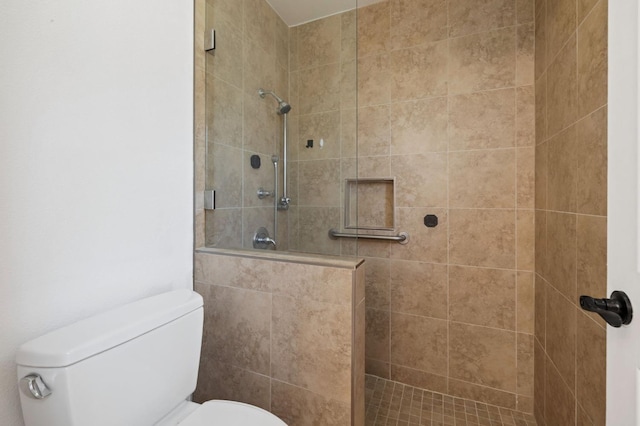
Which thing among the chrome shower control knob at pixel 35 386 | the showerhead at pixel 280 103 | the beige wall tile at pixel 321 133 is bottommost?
the chrome shower control knob at pixel 35 386

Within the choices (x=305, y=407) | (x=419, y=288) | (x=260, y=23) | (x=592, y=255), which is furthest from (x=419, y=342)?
(x=260, y=23)

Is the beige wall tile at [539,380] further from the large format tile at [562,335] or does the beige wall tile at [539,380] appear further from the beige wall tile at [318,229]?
the beige wall tile at [318,229]

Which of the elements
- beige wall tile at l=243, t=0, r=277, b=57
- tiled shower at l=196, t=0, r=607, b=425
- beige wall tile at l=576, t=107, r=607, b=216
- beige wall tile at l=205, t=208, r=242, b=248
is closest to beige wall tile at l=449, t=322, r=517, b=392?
tiled shower at l=196, t=0, r=607, b=425

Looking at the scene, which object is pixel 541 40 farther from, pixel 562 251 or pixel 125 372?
pixel 125 372

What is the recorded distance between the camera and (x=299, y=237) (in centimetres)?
129

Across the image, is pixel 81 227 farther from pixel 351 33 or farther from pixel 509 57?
pixel 509 57

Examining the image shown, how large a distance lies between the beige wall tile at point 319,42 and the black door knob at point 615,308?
1.33 metres

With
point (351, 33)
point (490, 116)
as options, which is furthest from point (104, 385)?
point (490, 116)

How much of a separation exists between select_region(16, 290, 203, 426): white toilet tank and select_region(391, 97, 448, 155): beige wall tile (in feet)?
4.77

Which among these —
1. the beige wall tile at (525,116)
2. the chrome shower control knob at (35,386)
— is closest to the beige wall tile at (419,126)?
the beige wall tile at (525,116)

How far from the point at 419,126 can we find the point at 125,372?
5.87 ft

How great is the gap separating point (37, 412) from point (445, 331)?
1.77m

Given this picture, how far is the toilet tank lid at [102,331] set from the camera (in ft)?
2.01

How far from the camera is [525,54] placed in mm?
1488
